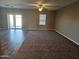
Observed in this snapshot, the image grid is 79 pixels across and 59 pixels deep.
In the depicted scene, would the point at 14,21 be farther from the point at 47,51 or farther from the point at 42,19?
the point at 47,51

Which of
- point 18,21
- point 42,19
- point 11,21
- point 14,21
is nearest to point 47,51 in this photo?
point 42,19

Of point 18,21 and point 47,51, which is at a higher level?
point 18,21

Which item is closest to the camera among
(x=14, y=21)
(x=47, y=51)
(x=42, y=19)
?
(x=47, y=51)

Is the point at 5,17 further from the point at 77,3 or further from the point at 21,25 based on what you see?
the point at 77,3

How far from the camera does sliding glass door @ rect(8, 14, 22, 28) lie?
10.6 m

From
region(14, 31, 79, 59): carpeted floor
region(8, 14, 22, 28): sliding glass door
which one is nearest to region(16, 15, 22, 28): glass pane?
region(8, 14, 22, 28): sliding glass door

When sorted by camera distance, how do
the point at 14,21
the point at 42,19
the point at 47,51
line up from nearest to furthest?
the point at 47,51 → the point at 14,21 → the point at 42,19

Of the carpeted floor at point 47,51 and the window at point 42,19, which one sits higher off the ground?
the window at point 42,19

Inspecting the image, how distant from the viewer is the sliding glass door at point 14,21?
34.9ft

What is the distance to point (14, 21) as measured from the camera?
10.7 m

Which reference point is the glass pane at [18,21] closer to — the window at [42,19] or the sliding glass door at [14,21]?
the sliding glass door at [14,21]

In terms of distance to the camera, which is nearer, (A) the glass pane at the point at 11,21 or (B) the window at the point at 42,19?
(A) the glass pane at the point at 11,21

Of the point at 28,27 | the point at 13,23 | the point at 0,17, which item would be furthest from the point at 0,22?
the point at 28,27

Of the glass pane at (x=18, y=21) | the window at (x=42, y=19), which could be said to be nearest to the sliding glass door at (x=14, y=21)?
the glass pane at (x=18, y=21)
